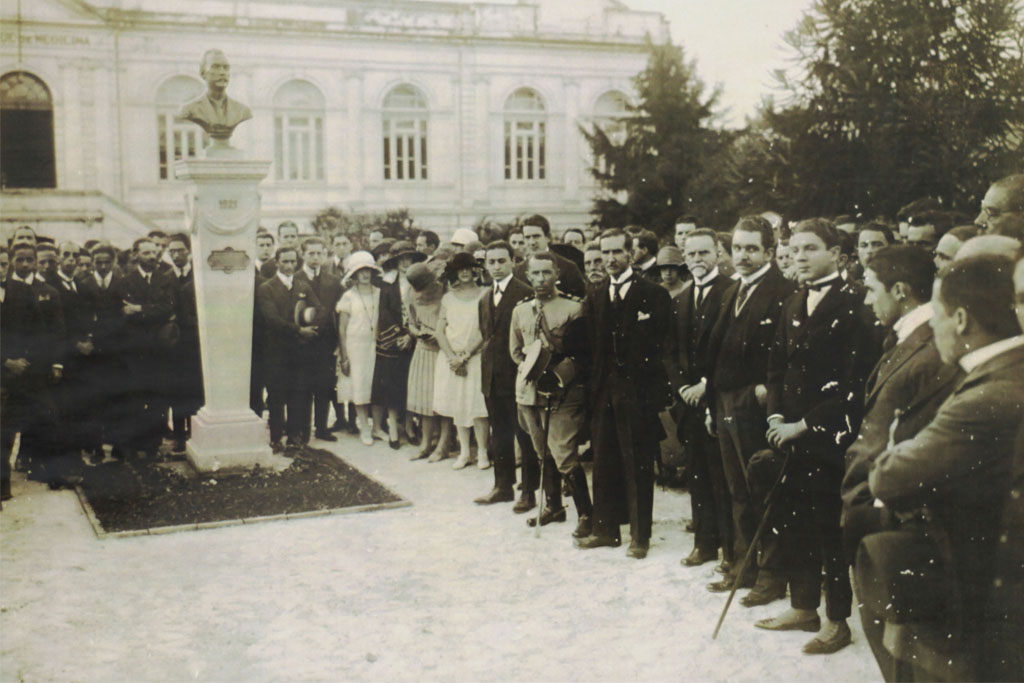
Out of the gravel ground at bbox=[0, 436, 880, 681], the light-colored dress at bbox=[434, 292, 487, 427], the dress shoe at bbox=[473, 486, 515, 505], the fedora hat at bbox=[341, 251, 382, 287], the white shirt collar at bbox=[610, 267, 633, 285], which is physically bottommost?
the gravel ground at bbox=[0, 436, 880, 681]

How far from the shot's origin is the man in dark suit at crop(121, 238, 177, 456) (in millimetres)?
6906

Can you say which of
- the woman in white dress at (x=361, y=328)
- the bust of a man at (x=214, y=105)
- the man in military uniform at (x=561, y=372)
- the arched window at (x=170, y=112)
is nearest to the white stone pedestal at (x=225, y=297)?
the bust of a man at (x=214, y=105)

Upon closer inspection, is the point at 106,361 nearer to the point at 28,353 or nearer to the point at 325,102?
the point at 28,353

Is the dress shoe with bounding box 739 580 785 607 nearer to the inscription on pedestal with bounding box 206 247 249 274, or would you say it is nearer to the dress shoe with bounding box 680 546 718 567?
the dress shoe with bounding box 680 546 718 567

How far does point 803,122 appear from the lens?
3.70 metres

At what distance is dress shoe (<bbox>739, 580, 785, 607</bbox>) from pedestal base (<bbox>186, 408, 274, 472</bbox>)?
384 centimetres

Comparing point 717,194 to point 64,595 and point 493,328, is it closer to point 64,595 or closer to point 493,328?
point 493,328

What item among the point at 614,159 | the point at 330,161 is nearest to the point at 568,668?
the point at 614,159

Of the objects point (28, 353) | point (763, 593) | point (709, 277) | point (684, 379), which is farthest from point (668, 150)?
point (28, 353)

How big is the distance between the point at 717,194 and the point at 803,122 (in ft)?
4.07

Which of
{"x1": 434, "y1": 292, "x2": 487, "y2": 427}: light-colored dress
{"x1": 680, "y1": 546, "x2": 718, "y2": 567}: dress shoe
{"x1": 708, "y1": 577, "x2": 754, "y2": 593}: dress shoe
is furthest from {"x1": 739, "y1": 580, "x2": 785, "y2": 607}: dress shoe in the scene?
{"x1": 434, "y1": 292, "x2": 487, "y2": 427}: light-colored dress

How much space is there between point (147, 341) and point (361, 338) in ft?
5.64

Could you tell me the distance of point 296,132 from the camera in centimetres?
998

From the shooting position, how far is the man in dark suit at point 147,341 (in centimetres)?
691
